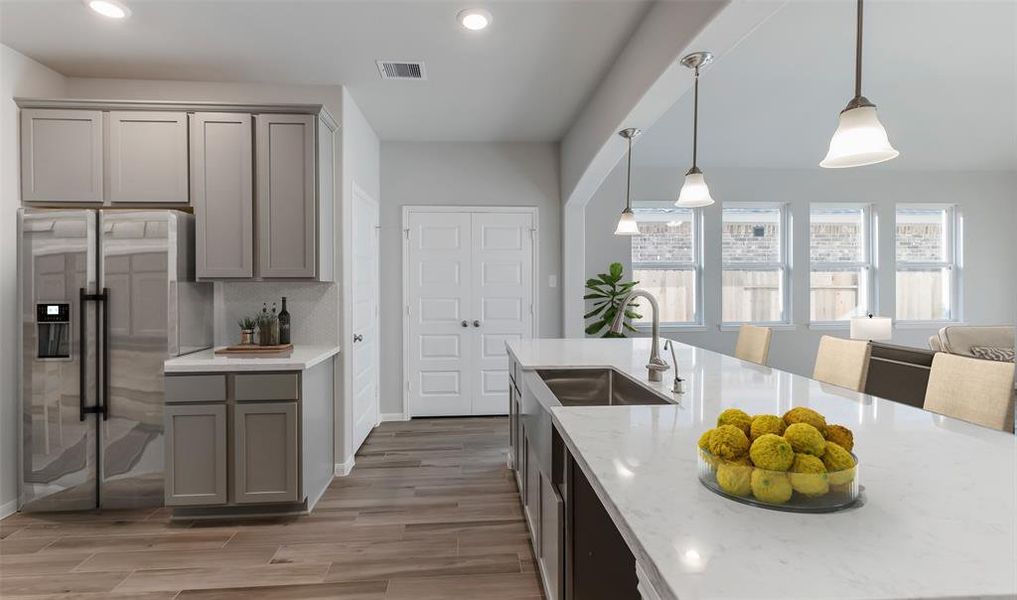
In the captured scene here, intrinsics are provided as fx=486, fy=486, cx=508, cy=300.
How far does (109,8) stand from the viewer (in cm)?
250

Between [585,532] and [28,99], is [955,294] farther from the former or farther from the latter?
[28,99]

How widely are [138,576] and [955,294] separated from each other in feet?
28.0

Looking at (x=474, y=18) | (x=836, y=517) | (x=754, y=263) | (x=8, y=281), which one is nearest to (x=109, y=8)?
(x=8, y=281)

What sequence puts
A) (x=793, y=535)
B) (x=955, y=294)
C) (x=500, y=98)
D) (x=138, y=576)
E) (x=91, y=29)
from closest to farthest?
(x=793, y=535) → (x=138, y=576) → (x=91, y=29) → (x=500, y=98) → (x=955, y=294)

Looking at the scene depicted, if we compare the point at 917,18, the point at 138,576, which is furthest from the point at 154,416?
the point at 917,18

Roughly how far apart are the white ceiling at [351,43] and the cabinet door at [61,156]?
1.37 ft

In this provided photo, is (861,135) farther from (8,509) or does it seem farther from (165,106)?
(8,509)

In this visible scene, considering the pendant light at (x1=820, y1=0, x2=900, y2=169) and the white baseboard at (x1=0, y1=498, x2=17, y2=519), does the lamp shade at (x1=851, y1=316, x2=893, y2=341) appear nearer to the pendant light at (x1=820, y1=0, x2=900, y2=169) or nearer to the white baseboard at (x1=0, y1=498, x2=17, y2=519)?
the pendant light at (x1=820, y1=0, x2=900, y2=169)

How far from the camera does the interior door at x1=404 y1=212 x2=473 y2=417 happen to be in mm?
4824

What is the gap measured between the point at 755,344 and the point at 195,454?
3.37 m

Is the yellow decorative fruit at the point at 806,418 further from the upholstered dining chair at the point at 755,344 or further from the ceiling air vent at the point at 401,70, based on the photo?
the ceiling air vent at the point at 401,70

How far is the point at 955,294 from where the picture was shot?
6.23m

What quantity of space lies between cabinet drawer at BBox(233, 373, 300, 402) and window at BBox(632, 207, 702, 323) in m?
4.35

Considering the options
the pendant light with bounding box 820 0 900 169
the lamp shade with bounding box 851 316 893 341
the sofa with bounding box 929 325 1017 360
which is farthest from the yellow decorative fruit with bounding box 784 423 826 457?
the sofa with bounding box 929 325 1017 360
